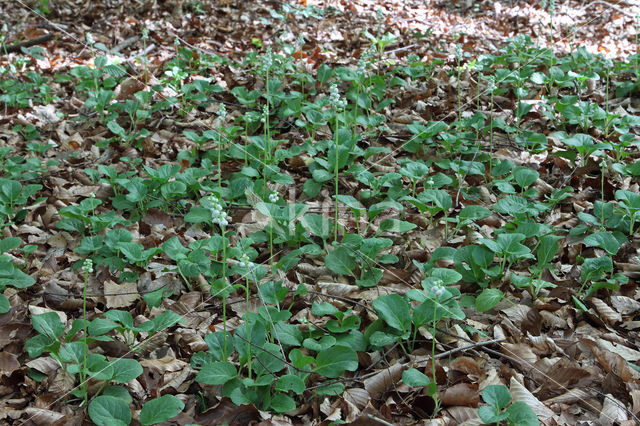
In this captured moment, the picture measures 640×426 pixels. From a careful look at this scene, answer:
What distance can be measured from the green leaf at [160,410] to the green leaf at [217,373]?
4.7 inches

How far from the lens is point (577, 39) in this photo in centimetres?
595

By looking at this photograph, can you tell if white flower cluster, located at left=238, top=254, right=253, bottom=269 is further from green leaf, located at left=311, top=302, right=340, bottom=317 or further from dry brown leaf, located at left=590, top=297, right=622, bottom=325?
dry brown leaf, located at left=590, top=297, right=622, bottom=325

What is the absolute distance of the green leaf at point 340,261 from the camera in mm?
2480

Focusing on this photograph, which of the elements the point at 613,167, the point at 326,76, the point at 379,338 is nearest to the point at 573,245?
the point at 613,167

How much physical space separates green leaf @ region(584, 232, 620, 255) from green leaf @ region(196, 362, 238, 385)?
1.55 metres

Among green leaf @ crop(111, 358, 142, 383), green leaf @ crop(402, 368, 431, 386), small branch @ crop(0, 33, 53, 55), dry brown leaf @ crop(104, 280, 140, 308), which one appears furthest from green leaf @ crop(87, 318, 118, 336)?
small branch @ crop(0, 33, 53, 55)

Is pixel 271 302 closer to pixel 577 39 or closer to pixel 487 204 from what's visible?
pixel 487 204

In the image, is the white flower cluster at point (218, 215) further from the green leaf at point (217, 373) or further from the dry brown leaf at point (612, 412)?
the dry brown leaf at point (612, 412)

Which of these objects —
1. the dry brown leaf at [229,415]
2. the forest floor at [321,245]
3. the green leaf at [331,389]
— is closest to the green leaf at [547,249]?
the forest floor at [321,245]

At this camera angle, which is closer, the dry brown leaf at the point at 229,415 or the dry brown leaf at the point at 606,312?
the dry brown leaf at the point at 229,415

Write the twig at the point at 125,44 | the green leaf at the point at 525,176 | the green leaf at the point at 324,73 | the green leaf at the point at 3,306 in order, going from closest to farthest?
the green leaf at the point at 3,306, the green leaf at the point at 525,176, the green leaf at the point at 324,73, the twig at the point at 125,44

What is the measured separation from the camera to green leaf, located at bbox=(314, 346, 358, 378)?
191 cm

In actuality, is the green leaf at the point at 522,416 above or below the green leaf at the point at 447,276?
below

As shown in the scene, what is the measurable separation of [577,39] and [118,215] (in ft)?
16.8
